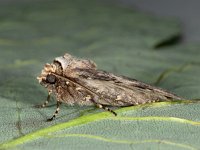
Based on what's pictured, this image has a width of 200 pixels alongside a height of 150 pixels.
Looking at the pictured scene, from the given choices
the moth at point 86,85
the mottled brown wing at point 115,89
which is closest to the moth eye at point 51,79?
the moth at point 86,85

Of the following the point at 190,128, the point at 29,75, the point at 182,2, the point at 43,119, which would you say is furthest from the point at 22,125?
the point at 182,2

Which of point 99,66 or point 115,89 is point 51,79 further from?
point 99,66

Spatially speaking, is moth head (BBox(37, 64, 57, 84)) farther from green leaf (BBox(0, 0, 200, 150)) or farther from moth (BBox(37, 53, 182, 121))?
green leaf (BBox(0, 0, 200, 150))

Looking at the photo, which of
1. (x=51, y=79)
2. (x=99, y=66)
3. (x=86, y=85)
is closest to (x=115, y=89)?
(x=86, y=85)

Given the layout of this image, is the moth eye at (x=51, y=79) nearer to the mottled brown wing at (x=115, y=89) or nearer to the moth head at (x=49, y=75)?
the moth head at (x=49, y=75)

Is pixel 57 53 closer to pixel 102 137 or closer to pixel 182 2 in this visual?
pixel 102 137

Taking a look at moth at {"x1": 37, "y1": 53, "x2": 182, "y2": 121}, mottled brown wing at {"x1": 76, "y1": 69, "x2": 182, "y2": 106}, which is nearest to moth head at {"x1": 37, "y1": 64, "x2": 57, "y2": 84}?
moth at {"x1": 37, "y1": 53, "x2": 182, "y2": 121}

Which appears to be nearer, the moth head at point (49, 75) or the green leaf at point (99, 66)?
the green leaf at point (99, 66)
